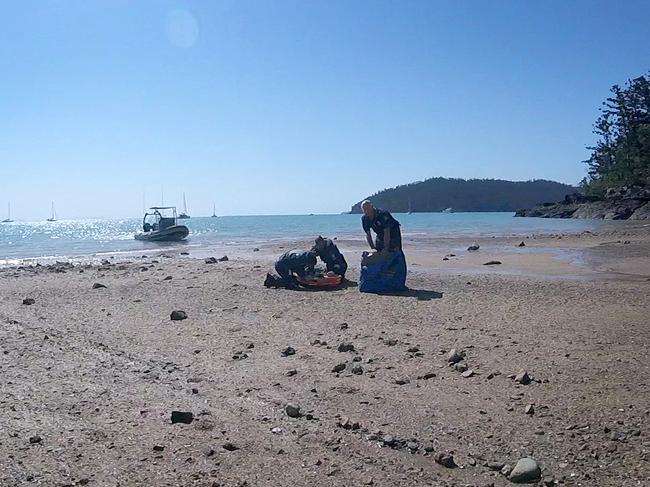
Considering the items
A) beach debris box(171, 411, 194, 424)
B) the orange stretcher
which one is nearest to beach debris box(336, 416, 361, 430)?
beach debris box(171, 411, 194, 424)

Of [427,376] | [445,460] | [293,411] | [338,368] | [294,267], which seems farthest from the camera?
[294,267]

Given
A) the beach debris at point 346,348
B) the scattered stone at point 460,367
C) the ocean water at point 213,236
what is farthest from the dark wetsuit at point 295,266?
the ocean water at point 213,236

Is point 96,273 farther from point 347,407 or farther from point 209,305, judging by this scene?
point 347,407

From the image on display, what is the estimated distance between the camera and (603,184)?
86.1m

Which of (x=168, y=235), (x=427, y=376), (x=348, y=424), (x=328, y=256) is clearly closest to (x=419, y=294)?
(x=328, y=256)

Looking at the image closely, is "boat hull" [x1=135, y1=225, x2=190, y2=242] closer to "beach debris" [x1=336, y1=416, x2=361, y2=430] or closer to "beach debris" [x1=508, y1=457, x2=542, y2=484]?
"beach debris" [x1=336, y1=416, x2=361, y2=430]

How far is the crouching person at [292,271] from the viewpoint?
45.6 feet

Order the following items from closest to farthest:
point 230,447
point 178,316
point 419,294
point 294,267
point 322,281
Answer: point 230,447, point 178,316, point 419,294, point 322,281, point 294,267

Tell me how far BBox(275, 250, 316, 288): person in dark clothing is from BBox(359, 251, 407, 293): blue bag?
1.92 meters

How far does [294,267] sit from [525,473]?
1041 cm

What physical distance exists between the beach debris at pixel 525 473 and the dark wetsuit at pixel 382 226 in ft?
28.3

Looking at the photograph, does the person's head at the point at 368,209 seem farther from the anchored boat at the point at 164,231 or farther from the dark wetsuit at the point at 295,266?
the anchored boat at the point at 164,231

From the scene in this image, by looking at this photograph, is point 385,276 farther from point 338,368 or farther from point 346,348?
point 338,368

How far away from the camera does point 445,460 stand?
4062 millimetres
